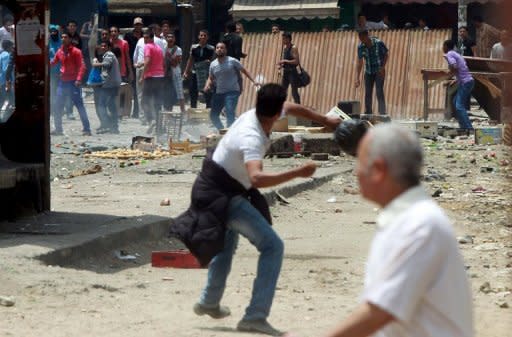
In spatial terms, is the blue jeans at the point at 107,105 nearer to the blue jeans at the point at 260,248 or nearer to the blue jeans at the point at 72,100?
the blue jeans at the point at 72,100

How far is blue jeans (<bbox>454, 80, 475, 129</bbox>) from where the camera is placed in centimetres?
2269

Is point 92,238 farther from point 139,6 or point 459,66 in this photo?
point 139,6

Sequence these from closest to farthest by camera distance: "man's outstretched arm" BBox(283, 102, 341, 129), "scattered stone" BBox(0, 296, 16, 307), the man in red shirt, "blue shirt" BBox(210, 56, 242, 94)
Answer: "man's outstretched arm" BBox(283, 102, 341, 129), "scattered stone" BBox(0, 296, 16, 307), "blue shirt" BBox(210, 56, 242, 94), the man in red shirt

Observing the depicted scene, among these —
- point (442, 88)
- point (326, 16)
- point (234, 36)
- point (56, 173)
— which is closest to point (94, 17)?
point (326, 16)

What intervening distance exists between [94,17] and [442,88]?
1036 cm

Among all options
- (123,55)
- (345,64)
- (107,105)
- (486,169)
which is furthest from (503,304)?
(345,64)

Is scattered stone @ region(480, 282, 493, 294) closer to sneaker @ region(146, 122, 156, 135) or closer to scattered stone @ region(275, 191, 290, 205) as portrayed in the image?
scattered stone @ region(275, 191, 290, 205)

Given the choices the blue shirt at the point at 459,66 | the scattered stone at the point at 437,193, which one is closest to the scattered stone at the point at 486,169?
the scattered stone at the point at 437,193

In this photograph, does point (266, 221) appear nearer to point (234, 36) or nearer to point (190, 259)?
point (190, 259)

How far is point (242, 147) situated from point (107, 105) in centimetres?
1710

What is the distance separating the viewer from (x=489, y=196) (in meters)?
14.6

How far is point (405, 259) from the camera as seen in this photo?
3422 mm

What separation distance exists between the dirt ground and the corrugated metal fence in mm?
11706

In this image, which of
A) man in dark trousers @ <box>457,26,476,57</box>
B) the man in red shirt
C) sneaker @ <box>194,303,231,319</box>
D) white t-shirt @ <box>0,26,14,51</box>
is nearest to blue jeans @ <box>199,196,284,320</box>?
sneaker @ <box>194,303,231,319</box>
